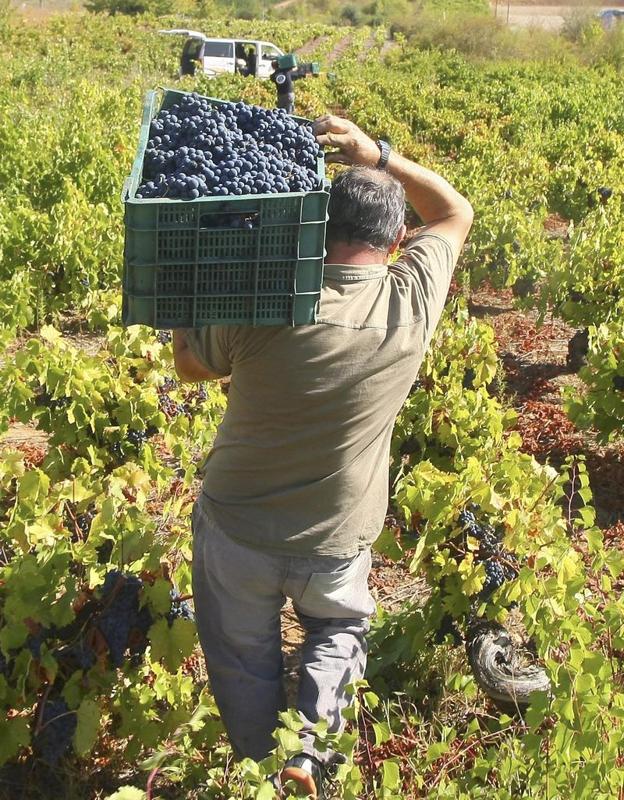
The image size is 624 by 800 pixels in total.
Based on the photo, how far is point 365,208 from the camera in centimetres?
234

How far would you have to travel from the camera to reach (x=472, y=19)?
148 feet

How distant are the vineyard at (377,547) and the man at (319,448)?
0.18 meters

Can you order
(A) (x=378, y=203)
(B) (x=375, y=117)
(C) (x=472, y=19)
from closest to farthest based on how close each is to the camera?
1. (A) (x=378, y=203)
2. (B) (x=375, y=117)
3. (C) (x=472, y=19)

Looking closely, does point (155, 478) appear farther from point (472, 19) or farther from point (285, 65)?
point (472, 19)

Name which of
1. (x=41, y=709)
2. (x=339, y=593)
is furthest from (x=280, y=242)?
(x=41, y=709)

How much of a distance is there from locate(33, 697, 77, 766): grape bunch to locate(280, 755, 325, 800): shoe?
2.25ft

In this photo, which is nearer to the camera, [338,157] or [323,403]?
[323,403]

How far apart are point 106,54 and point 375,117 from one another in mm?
16914

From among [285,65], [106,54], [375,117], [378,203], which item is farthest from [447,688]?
[106,54]

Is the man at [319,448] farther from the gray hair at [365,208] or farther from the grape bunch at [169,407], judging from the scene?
the grape bunch at [169,407]

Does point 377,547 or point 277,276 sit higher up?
point 277,276

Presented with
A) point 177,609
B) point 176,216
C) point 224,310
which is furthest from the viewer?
point 177,609

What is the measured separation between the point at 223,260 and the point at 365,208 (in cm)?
41

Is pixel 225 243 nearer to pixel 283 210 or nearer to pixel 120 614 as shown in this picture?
pixel 283 210
